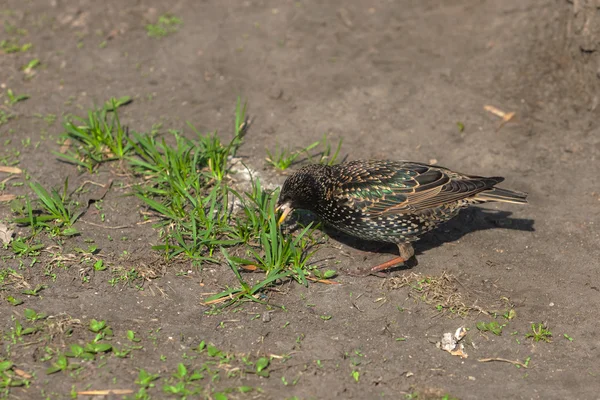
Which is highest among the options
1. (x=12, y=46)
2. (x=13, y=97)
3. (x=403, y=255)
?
Answer: (x=12, y=46)

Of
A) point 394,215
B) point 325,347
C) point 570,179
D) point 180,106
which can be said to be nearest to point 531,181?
point 570,179

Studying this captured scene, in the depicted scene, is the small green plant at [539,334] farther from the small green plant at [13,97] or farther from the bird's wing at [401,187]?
the small green plant at [13,97]

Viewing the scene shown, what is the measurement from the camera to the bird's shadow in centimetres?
638

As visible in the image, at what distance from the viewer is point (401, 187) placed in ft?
19.4

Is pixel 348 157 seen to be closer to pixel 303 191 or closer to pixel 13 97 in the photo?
pixel 303 191

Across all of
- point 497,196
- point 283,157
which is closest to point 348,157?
point 283,157

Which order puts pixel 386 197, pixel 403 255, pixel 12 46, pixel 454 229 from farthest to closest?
1. pixel 12 46
2. pixel 454 229
3. pixel 403 255
4. pixel 386 197

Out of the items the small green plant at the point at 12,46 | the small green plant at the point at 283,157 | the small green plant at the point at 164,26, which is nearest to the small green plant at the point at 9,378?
the small green plant at the point at 283,157

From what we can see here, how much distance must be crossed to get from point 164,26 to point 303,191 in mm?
4088

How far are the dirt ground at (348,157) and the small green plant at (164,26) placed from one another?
8cm

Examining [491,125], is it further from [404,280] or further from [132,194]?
[132,194]

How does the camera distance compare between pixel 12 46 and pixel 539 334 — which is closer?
pixel 539 334

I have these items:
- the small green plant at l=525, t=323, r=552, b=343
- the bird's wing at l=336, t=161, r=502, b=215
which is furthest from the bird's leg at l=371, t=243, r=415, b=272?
the small green plant at l=525, t=323, r=552, b=343

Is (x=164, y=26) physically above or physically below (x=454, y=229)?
above
